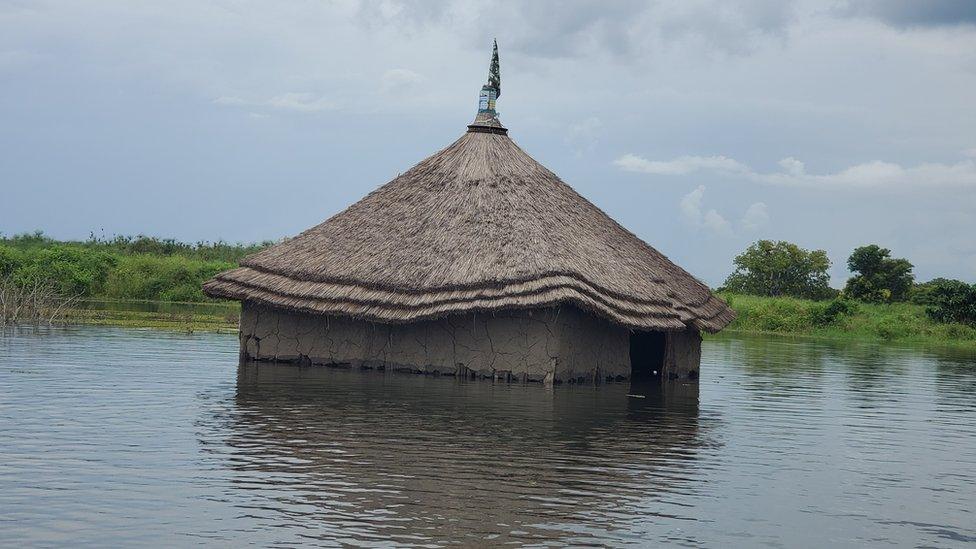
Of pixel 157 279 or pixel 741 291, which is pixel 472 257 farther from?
pixel 741 291

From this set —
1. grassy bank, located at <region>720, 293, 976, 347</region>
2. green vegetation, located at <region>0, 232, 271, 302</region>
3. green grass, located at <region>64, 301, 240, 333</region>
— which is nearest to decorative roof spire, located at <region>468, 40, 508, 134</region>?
green grass, located at <region>64, 301, 240, 333</region>

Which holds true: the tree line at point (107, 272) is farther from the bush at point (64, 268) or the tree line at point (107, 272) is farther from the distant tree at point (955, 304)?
the distant tree at point (955, 304)

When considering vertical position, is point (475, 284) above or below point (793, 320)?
below

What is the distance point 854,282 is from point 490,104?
35080 millimetres

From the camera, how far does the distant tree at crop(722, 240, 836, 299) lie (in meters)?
A: 56.7

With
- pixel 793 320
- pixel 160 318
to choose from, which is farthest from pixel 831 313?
pixel 160 318

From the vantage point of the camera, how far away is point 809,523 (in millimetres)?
9641

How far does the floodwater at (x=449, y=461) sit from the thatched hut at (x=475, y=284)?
0.63m

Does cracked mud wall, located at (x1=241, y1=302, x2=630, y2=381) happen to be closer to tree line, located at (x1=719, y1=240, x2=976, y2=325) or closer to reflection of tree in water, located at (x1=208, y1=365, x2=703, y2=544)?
reflection of tree in water, located at (x1=208, y1=365, x2=703, y2=544)

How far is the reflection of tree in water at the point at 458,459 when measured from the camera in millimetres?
8961

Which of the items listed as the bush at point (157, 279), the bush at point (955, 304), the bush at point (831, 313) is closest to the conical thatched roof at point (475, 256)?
the bush at point (831, 313)

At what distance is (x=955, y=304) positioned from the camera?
147 feet

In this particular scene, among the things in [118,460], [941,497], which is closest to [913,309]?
[941,497]

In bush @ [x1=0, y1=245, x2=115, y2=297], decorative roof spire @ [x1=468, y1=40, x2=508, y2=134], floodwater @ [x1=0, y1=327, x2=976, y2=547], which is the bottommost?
floodwater @ [x1=0, y1=327, x2=976, y2=547]
